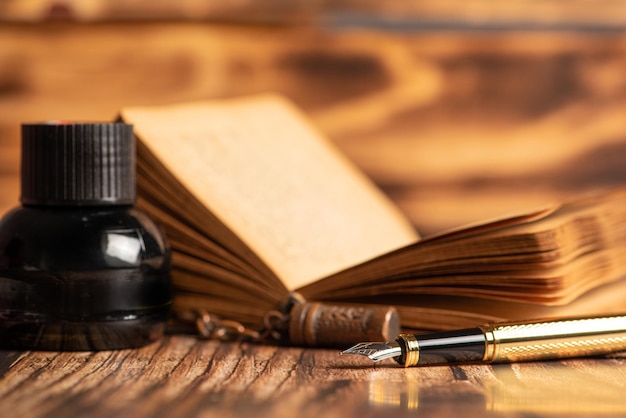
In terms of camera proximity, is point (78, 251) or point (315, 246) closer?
point (78, 251)

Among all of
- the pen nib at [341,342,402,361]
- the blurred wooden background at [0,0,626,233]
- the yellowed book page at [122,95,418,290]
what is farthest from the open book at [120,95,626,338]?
the blurred wooden background at [0,0,626,233]

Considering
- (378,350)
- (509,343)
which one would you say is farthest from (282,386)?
(509,343)

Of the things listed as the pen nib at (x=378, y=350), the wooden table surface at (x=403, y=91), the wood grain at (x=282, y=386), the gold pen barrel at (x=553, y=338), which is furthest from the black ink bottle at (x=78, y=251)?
the wooden table surface at (x=403, y=91)

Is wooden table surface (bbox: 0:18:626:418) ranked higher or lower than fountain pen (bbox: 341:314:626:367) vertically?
higher

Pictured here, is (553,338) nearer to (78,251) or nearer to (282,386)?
(282,386)

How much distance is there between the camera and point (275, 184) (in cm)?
115

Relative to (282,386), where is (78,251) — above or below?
above

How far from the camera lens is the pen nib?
31.2 inches

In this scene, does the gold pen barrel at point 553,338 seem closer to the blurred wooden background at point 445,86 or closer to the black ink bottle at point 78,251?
the black ink bottle at point 78,251

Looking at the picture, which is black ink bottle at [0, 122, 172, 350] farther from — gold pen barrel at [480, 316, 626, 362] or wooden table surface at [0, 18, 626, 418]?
wooden table surface at [0, 18, 626, 418]

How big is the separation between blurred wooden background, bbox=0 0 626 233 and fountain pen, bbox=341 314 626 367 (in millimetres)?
701

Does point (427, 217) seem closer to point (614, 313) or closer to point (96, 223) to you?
point (614, 313)

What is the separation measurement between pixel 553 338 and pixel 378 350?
0.16m

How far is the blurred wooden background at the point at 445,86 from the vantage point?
1535 millimetres
